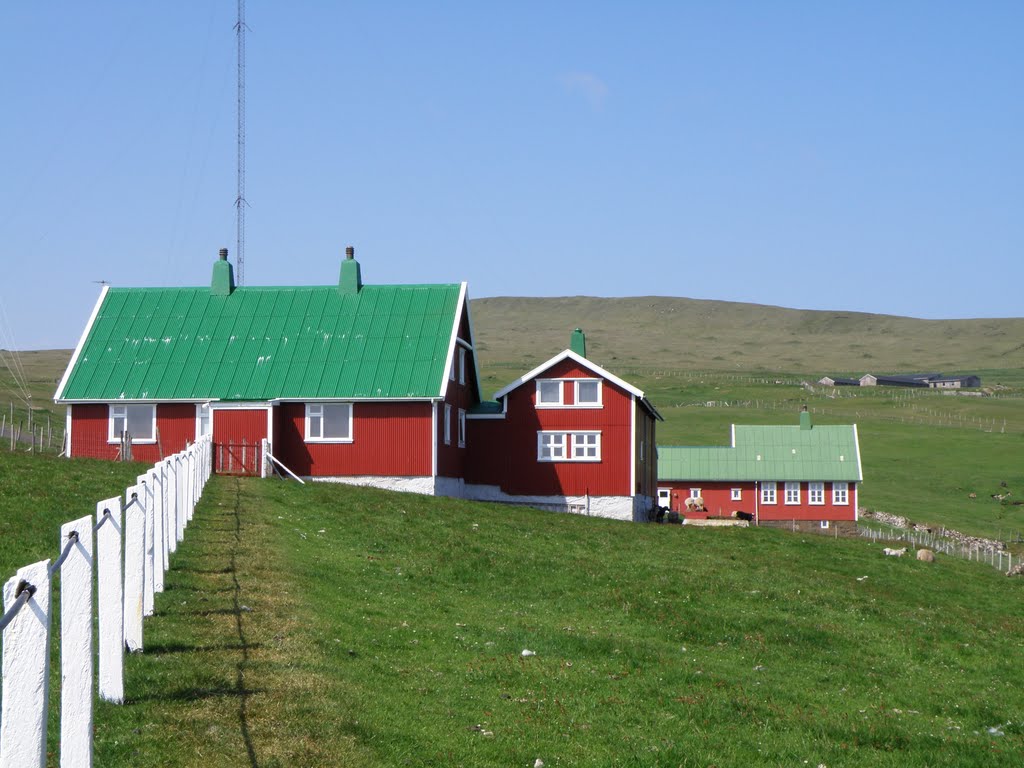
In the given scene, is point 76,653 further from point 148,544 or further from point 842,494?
point 842,494

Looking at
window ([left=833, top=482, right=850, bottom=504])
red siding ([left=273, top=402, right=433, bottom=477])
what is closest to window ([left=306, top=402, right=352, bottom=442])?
red siding ([left=273, top=402, right=433, bottom=477])

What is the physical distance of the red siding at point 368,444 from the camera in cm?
4353

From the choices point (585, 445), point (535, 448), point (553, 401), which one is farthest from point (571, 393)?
point (535, 448)

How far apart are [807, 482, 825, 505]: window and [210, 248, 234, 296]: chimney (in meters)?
45.0

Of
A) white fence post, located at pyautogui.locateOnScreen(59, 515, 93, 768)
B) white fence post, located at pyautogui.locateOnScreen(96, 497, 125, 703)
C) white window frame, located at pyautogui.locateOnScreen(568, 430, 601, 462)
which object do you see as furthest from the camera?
white window frame, located at pyautogui.locateOnScreen(568, 430, 601, 462)

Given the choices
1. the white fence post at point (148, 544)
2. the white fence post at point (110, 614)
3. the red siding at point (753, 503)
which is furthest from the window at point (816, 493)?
the white fence post at point (110, 614)

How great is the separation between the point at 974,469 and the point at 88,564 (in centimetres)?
10266

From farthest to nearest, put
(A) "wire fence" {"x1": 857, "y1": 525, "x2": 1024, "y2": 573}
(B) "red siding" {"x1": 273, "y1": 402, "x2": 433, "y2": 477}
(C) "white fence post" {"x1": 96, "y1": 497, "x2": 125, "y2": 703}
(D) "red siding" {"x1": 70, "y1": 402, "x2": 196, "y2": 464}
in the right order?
1. (A) "wire fence" {"x1": 857, "y1": 525, "x2": 1024, "y2": 573}
2. (D) "red siding" {"x1": 70, "y1": 402, "x2": 196, "y2": 464}
3. (B) "red siding" {"x1": 273, "y1": 402, "x2": 433, "y2": 477}
4. (C) "white fence post" {"x1": 96, "y1": 497, "x2": 125, "y2": 703}

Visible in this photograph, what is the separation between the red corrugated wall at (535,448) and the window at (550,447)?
20 centimetres

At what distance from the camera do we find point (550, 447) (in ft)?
157

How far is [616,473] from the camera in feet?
155

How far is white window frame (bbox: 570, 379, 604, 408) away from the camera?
156 ft

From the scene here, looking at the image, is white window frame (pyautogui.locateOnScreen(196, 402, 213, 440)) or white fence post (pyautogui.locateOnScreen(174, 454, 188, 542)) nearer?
white fence post (pyautogui.locateOnScreen(174, 454, 188, 542))

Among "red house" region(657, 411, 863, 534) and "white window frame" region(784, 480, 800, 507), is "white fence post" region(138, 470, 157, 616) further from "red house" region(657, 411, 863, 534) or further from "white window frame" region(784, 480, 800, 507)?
"white window frame" region(784, 480, 800, 507)
